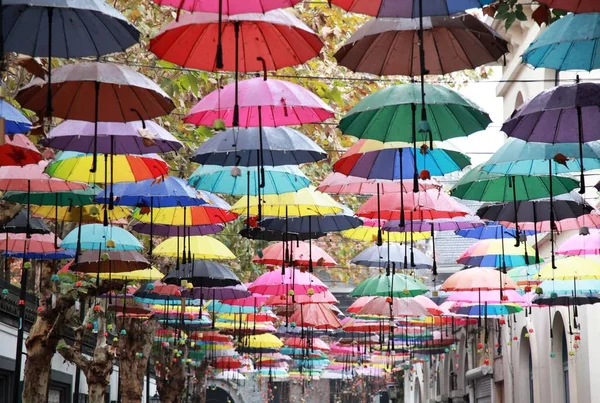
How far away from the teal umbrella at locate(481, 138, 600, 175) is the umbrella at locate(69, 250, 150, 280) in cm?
696

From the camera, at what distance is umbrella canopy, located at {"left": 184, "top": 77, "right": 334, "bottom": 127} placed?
10852 millimetres

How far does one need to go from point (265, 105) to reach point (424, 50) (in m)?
1.92

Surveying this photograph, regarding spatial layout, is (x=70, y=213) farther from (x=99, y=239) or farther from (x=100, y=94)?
(x=100, y=94)

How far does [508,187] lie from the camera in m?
13.3

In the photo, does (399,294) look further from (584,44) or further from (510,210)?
(584,44)

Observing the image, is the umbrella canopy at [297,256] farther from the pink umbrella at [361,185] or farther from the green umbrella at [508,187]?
the green umbrella at [508,187]

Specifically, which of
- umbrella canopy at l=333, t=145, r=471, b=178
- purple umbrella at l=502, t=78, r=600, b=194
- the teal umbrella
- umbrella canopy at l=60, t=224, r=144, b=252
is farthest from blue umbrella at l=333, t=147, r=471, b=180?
umbrella canopy at l=60, t=224, r=144, b=252

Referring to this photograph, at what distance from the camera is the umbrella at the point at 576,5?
321 inches

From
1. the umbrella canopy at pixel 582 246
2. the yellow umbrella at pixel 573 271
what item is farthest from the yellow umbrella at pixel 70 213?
the umbrella canopy at pixel 582 246

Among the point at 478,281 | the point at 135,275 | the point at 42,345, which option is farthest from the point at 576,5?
the point at 42,345

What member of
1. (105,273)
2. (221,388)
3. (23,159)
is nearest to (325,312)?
(105,273)

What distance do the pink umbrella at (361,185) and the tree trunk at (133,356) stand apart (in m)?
16.1

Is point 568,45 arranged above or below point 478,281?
above

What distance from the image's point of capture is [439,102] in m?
10.6
